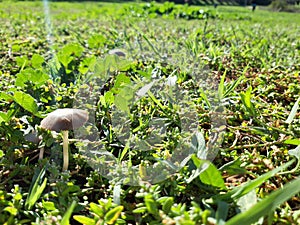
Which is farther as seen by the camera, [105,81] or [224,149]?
[105,81]

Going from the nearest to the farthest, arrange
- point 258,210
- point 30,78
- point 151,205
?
point 258,210
point 151,205
point 30,78

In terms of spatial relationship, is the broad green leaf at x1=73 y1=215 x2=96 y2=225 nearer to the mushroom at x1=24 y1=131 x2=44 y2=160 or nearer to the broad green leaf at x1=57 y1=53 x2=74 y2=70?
the mushroom at x1=24 y1=131 x2=44 y2=160

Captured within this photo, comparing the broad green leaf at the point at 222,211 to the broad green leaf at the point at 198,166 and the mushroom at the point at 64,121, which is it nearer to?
the broad green leaf at the point at 198,166

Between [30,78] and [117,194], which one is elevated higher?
[30,78]

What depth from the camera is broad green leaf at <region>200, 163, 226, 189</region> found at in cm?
90

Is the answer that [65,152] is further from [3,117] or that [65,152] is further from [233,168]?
[233,168]

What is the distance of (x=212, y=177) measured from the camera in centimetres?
91

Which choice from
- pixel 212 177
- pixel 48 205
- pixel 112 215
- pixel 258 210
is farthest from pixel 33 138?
pixel 258 210

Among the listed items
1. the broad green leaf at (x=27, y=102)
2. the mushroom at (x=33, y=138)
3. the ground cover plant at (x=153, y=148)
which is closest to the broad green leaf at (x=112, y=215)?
the ground cover plant at (x=153, y=148)

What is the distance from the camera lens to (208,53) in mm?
2148

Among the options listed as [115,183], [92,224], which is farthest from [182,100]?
[92,224]

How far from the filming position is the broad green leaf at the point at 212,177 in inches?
35.4

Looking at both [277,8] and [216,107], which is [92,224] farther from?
[277,8]

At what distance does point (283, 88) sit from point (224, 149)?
70 cm
